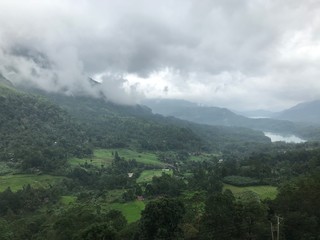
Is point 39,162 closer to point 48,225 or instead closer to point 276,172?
point 48,225

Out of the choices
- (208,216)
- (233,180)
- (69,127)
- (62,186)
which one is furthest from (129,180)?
(69,127)

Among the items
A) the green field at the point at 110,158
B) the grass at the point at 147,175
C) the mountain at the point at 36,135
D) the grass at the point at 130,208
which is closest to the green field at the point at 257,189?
the grass at the point at 130,208

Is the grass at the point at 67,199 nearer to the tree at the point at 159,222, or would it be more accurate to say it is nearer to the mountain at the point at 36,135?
the mountain at the point at 36,135

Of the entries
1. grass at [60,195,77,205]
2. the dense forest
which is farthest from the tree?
grass at [60,195,77,205]

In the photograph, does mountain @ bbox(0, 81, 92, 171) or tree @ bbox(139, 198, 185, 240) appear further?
mountain @ bbox(0, 81, 92, 171)

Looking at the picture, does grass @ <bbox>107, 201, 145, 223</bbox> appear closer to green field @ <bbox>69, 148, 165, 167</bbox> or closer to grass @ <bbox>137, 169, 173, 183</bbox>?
grass @ <bbox>137, 169, 173, 183</bbox>
